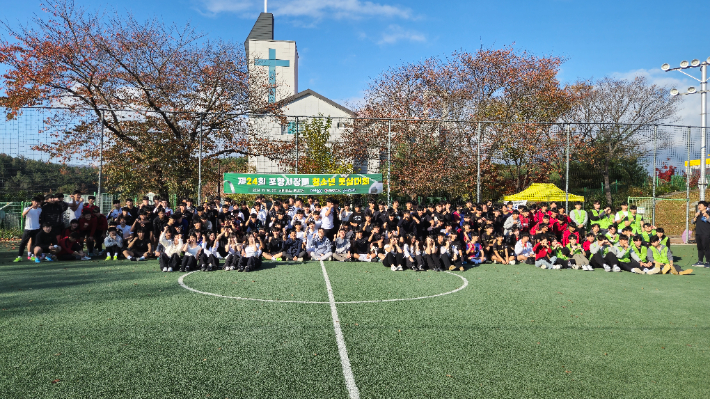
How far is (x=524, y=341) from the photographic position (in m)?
4.79

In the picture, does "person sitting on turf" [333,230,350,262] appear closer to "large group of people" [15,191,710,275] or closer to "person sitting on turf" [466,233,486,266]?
"large group of people" [15,191,710,275]

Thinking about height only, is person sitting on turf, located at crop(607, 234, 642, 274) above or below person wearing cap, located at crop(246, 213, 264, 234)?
below

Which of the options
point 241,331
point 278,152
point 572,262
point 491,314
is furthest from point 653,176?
point 241,331

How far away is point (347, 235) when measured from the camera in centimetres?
1187

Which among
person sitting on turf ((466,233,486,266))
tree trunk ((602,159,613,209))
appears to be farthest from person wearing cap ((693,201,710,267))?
person sitting on turf ((466,233,486,266))

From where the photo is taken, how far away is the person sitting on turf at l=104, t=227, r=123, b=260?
1083 centimetres

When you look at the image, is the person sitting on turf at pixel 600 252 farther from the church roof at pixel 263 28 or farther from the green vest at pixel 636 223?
the church roof at pixel 263 28

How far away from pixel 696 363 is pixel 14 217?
19712 mm

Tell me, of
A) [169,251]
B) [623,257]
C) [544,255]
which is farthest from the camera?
[544,255]

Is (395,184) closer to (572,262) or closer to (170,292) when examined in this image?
(572,262)

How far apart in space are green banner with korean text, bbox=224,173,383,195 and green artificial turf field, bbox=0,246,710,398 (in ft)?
16.8

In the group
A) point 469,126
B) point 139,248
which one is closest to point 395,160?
point 469,126

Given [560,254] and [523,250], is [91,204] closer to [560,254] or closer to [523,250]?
[523,250]

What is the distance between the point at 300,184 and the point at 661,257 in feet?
32.8
